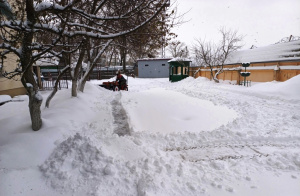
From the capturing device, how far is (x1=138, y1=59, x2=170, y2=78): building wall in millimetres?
29703

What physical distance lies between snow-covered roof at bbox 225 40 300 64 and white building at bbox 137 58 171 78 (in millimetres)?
11704

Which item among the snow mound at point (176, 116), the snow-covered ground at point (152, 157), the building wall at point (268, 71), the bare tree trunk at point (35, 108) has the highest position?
the building wall at point (268, 71)

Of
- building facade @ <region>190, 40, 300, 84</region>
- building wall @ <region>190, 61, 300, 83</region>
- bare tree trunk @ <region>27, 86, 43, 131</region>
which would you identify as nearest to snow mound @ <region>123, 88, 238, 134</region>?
bare tree trunk @ <region>27, 86, 43, 131</region>

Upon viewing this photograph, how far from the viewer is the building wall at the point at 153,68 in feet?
97.5

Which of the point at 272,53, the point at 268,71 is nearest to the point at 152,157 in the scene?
the point at 268,71

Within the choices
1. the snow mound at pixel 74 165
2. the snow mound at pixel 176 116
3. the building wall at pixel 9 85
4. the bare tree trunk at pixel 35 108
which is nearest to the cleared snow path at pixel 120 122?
the snow mound at pixel 176 116

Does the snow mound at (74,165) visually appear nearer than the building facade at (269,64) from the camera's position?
Yes

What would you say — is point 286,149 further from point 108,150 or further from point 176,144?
point 108,150

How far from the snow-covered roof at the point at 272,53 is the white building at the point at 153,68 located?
11.7m

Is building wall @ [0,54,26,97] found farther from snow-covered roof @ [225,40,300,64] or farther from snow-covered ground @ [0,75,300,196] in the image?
snow-covered roof @ [225,40,300,64]

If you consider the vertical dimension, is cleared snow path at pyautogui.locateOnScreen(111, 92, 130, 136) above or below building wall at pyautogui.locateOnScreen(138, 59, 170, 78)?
below

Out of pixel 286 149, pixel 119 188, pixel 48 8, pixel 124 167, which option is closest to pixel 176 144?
pixel 124 167

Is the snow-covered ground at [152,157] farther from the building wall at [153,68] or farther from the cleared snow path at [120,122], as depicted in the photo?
the building wall at [153,68]

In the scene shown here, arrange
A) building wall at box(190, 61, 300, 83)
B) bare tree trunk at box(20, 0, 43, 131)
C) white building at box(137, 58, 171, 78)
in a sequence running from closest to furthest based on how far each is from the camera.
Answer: bare tree trunk at box(20, 0, 43, 131) < building wall at box(190, 61, 300, 83) < white building at box(137, 58, 171, 78)
